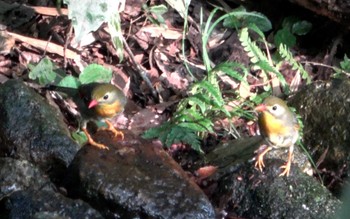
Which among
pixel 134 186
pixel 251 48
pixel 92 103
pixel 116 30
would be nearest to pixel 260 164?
pixel 134 186

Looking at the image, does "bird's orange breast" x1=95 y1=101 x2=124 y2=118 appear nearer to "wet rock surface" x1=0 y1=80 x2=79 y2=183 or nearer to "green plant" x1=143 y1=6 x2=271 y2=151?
"wet rock surface" x1=0 y1=80 x2=79 y2=183

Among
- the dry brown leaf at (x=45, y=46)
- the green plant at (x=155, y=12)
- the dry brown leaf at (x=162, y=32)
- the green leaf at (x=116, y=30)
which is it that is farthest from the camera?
the dry brown leaf at (x=162, y=32)

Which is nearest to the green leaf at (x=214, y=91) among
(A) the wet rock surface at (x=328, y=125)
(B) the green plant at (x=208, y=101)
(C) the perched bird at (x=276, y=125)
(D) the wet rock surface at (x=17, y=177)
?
(B) the green plant at (x=208, y=101)

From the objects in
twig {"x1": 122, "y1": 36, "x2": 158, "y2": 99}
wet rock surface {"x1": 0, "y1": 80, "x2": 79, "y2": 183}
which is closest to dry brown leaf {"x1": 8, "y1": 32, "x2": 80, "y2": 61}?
twig {"x1": 122, "y1": 36, "x2": 158, "y2": 99}

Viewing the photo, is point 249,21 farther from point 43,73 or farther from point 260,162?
point 260,162

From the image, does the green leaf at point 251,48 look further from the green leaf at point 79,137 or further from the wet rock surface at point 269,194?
the wet rock surface at point 269,194

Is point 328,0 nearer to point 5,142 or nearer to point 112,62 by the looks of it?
point 112,62
